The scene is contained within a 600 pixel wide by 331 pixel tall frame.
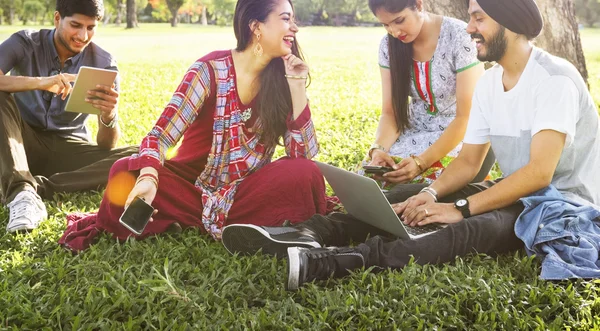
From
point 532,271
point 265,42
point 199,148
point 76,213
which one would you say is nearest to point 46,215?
point 76,213

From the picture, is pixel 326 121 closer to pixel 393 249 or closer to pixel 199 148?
pixel 199 148

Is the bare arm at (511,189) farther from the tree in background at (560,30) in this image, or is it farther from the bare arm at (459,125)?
the tree in background at (560,30)

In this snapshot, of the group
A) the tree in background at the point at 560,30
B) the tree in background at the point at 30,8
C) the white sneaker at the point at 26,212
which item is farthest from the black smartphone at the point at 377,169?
the tree in background at the point at 30,8

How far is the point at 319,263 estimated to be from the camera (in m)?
3.23

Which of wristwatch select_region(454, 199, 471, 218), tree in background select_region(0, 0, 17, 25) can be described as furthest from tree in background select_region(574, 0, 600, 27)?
wristwatch select_region(454, 199, 471, 218)

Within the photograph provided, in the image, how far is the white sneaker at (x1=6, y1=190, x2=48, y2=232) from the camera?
418 centimetres

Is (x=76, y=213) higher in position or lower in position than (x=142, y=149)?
lower

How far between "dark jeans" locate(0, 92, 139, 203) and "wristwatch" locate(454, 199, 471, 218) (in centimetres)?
261

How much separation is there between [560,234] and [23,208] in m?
2.97

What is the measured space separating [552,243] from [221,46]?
19.4 metres

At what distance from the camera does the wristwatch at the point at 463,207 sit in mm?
3561

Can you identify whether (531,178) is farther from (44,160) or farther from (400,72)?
(44,160)

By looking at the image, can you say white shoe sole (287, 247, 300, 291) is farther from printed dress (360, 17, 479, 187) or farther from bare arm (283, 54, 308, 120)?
printed dress (360, 17, 479, 187)

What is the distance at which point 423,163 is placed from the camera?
170 inches
